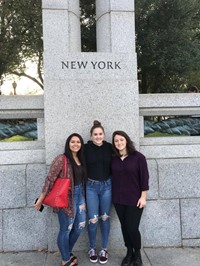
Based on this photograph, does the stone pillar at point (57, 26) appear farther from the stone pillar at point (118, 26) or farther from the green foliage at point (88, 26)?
the green foliage at point (88, 26)

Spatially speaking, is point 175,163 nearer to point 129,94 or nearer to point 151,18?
point 129,94

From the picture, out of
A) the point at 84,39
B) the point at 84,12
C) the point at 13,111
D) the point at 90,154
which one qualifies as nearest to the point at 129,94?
the point at 90,154

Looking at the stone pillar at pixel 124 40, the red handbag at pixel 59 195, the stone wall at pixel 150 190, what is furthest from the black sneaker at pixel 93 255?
the stone pillar at pixel 124 40

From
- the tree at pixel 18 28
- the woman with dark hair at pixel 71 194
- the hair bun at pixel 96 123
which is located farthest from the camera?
the tree at pixel 18 28

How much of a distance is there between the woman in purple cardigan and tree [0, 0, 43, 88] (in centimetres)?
1068

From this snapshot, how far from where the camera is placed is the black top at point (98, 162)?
12.3 feet

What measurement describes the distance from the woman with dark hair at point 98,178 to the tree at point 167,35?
33.8ft

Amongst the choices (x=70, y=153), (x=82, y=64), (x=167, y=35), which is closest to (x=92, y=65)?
(x=82, y=64)

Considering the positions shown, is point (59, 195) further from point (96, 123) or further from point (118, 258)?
point (118, 258)

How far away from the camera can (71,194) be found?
3607mm

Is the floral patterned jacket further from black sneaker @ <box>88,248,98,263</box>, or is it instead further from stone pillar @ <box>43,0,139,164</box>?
black sneaker @ <box>88,248,98,263</box>

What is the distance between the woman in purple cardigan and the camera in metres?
3.66

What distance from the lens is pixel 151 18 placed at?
13.4m

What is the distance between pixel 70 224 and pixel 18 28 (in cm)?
1227
